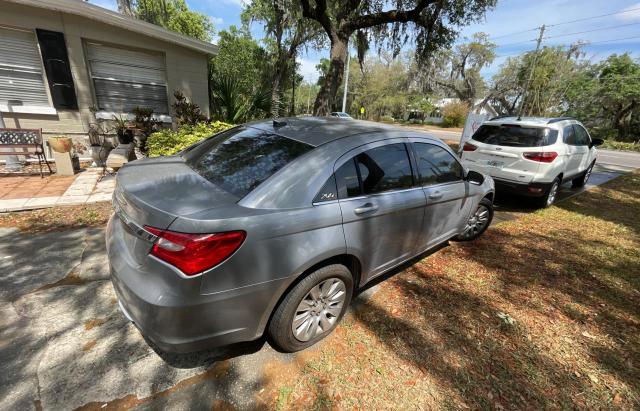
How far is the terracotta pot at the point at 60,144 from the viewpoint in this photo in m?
5.62

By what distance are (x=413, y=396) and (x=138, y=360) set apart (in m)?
1.96

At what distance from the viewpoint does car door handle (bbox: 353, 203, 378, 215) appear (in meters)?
2.30

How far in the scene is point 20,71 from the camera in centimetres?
648

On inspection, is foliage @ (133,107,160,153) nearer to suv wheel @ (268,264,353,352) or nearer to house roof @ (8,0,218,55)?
house roof @ (8,0,218,55)

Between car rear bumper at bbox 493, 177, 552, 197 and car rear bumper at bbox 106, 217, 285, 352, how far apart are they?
558 cm

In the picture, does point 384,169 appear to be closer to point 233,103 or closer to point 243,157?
point 243,157

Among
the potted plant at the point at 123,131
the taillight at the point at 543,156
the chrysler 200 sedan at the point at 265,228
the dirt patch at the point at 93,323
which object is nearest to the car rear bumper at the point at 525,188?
the taillight at the point at 543,156

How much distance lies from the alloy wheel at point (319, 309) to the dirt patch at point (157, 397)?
23.9 inches

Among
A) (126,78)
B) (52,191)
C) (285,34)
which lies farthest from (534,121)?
(285,34)

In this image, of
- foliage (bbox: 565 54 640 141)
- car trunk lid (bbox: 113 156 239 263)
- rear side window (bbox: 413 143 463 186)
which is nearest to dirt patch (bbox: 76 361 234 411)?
car trunk lid (bbox: 113 156 239 263)

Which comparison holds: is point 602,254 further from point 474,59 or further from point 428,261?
point 474,59

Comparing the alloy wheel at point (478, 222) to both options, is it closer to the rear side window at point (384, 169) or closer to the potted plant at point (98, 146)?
the rear side window at point (384, 169)

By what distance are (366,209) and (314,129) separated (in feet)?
2.84

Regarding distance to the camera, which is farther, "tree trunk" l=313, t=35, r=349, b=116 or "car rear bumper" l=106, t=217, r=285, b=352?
"tree trunk" l=313, t=35, r=349, b=116
